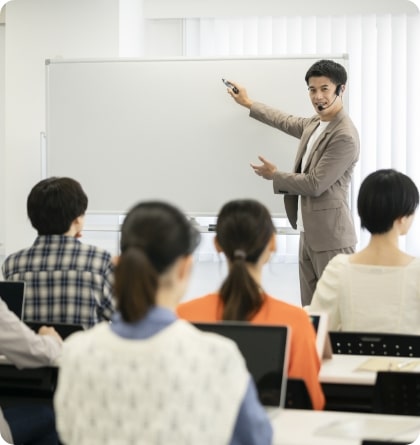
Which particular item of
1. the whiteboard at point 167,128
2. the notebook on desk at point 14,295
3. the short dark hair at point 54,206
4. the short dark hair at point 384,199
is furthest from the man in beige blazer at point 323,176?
the notebook on desk at point 14,295

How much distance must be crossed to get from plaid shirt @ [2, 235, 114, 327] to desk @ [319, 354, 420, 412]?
0.83 metres

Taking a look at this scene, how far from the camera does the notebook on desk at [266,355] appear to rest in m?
1.82

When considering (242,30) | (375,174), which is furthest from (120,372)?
(242,30)

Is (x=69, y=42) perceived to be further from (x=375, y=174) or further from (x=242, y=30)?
(x=375, y=174)

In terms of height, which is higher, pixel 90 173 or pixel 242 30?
pixel 242 30

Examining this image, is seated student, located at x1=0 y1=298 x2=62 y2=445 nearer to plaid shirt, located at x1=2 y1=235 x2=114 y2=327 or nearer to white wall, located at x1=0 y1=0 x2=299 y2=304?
plaid shirt, located at x1=2 y1=235 x2=114 y2=327

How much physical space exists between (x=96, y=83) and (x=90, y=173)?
1.87 ft

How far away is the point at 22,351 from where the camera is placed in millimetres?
2465

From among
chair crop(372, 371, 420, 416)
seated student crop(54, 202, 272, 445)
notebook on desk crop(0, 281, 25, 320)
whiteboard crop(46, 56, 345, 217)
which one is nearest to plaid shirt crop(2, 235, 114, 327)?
notebook on desk crop(0, 281, 25, 320)

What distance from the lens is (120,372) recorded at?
53.7 inches

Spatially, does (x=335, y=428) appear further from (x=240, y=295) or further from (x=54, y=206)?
(x=54, y=206)

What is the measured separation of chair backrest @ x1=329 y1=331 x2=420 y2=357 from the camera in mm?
2514

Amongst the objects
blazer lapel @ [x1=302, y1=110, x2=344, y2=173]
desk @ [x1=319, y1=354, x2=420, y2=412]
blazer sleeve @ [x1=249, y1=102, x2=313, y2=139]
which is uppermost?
blazer sleeve @ [x1=249, y1=102, x2=313, y2=139]

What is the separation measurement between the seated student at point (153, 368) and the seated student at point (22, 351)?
3.44 feet
